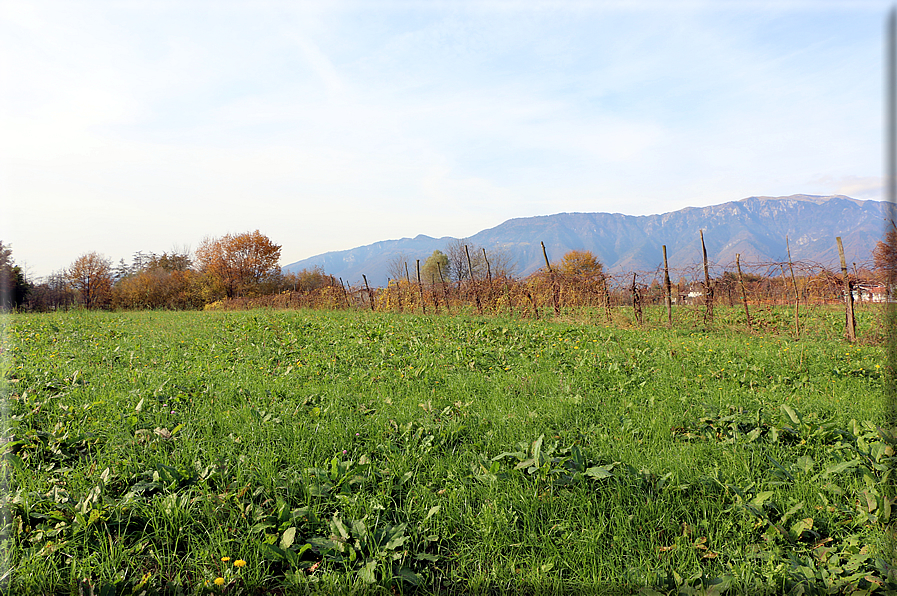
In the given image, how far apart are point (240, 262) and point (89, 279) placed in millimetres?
10383

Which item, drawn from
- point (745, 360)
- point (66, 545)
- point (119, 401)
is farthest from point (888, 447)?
point (119, 401)

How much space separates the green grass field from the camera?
1982 mm

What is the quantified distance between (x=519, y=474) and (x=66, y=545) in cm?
241

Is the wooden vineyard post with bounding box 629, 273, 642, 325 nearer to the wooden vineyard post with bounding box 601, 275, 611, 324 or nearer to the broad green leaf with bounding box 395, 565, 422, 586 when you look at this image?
the wooden vineyard post with bounding box 601, 275, 611, 324

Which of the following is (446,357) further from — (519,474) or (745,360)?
(745,360)

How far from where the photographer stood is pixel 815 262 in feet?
31.8

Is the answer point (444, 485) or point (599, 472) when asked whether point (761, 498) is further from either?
point (444, 485)

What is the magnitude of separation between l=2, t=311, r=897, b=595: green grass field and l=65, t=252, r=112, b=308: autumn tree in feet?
110

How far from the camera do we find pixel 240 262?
123 feet

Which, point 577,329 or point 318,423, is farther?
point 577,329

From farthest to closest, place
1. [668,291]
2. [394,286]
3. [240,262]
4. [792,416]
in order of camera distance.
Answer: [240,262]
[394,286]
[668,291]
[792,416]

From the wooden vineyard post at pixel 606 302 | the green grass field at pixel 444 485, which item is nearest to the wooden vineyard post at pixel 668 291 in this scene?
the wooden vineyard post at pixel 606 302

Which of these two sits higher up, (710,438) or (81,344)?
(81,344)

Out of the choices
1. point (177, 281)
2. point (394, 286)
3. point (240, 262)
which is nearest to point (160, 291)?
point (177, 281)
